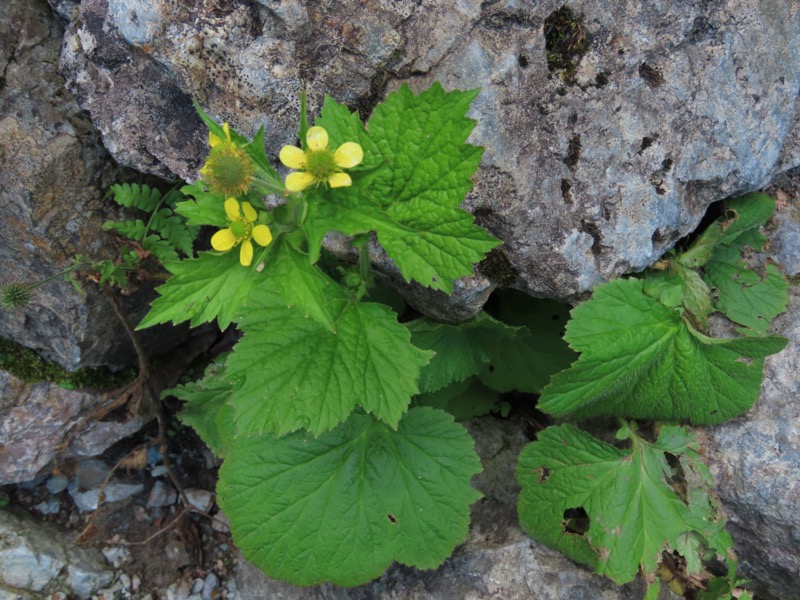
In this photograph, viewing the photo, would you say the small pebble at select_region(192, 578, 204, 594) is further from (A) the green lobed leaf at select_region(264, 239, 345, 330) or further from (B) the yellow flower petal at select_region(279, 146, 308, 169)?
(B) the yellow flower petal at select_region(279, 146, 308, 169)

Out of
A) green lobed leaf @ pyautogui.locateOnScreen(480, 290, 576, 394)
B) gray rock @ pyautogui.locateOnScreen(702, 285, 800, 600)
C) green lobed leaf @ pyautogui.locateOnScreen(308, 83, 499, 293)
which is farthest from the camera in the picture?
green lobed leaf @ pyautogui.locateOnScreen(480, 290, 576, 394)

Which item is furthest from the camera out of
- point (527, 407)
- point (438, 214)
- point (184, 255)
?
point (527, 407)

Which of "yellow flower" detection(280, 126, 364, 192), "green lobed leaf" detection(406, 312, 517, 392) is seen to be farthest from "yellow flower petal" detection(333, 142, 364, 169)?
"green lobed leaf" detection(406, 312, 517, 392)

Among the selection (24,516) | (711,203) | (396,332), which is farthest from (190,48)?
(24,516)

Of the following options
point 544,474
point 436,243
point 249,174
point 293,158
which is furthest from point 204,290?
point 544,474

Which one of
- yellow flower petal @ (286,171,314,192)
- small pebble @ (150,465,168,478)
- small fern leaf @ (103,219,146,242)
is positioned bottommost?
small pebble @ (150,465,168,478)

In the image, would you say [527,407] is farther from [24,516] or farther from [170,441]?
[24,516]
